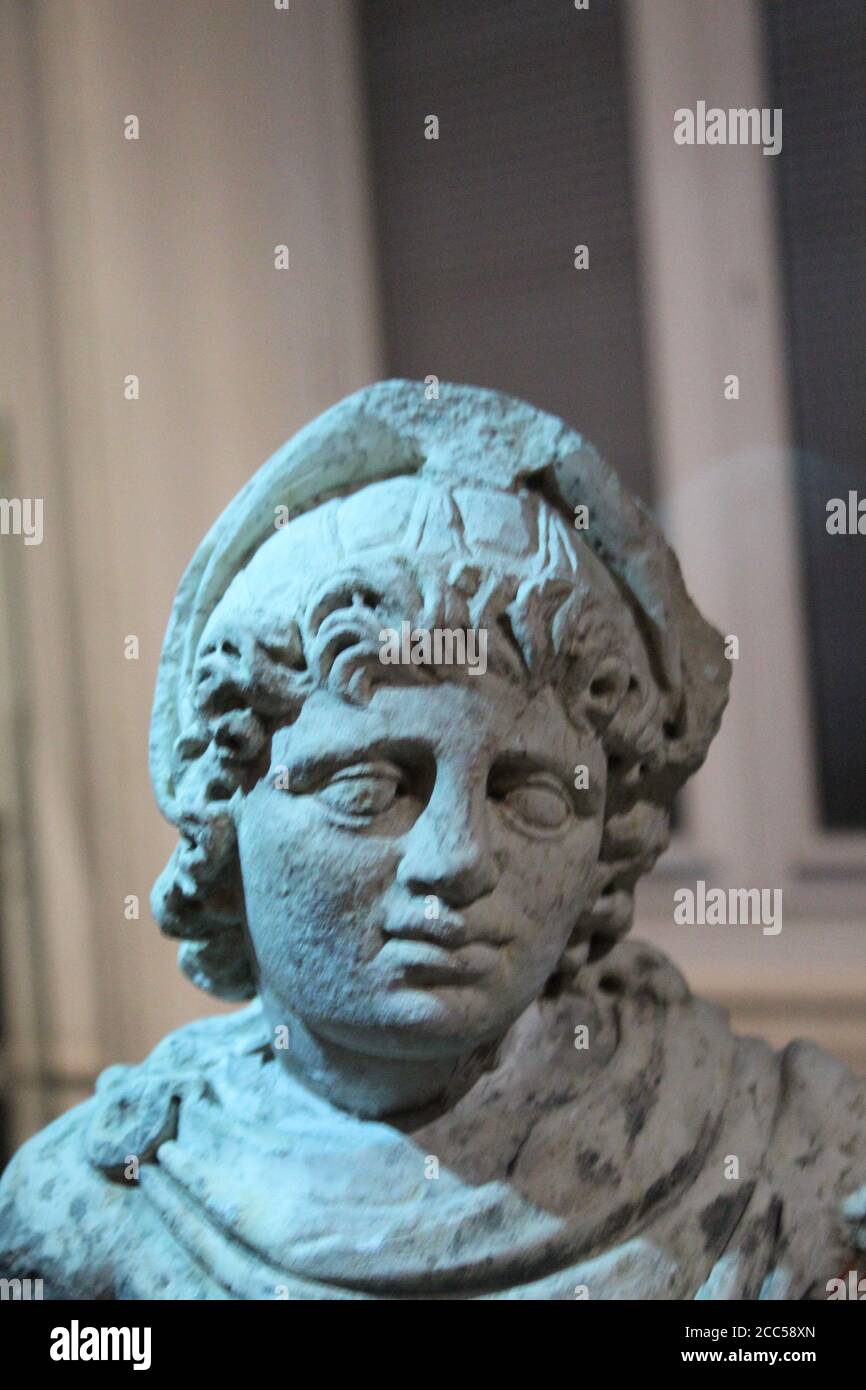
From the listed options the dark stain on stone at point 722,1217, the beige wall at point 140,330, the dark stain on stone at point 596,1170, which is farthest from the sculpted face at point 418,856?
the beige wall at point 140,330

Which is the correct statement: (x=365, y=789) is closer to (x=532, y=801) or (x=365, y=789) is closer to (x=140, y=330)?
(x=532, y=801)

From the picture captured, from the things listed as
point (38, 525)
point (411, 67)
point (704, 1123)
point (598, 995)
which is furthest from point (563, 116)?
point (704, 1123)

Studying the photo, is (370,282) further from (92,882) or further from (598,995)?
(598,995)

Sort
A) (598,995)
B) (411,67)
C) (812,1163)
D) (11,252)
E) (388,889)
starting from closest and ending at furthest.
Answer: (388,889), (812,1163), (598,995), (411,67), (11,252)

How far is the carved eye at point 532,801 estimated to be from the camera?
4.91ft

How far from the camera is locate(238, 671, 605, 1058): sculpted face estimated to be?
1.43 meters

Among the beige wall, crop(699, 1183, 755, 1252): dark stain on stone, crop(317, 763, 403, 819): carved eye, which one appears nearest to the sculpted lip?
crop(317, 763, 403, 819): carved eye

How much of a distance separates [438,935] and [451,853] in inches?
3.2

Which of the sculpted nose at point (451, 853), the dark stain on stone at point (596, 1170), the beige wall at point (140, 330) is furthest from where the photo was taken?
the beige wall at point (140, 330)

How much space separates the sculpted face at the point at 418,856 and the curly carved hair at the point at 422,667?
35 mm

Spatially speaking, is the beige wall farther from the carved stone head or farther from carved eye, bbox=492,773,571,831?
carved eye, bbox=492,773,571,831

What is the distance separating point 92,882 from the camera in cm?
288

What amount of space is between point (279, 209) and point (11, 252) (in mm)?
526

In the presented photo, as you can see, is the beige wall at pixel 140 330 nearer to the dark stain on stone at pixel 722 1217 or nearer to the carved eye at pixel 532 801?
the carved eye at pixel 532 801
